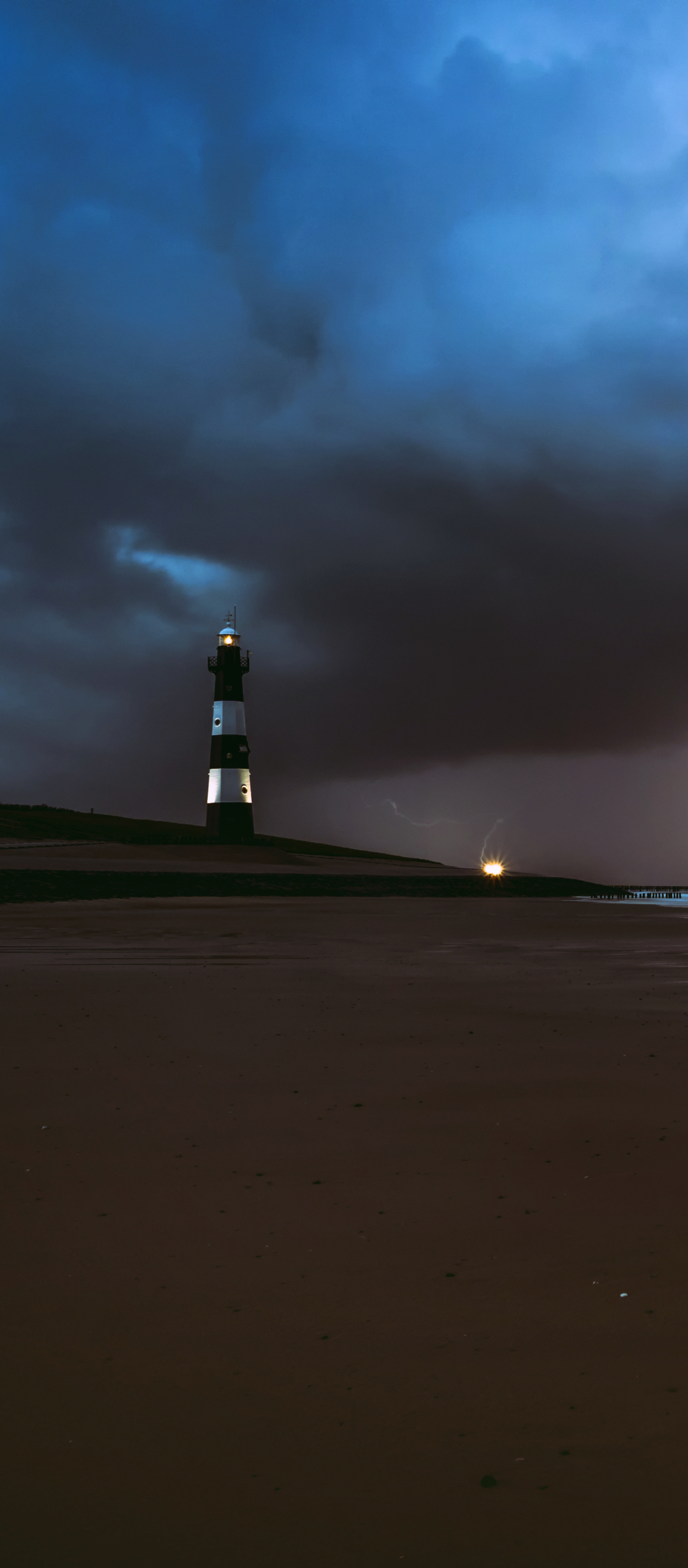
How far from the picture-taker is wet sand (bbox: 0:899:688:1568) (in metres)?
3.72

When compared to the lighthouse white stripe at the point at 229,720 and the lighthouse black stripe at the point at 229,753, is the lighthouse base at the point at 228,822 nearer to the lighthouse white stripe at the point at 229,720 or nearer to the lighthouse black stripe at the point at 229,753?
the lighthouse black stripe at the point at 229,753

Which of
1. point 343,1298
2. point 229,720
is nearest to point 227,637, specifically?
point 229,720

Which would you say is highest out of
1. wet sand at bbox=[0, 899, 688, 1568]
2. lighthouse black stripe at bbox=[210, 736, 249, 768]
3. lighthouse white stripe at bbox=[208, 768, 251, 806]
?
lighthouse black stripe at bbox=[210, 736, 249, 768]

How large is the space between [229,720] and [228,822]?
25.1 feet

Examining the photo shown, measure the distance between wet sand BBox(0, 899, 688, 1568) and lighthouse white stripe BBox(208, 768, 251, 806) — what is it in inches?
2525

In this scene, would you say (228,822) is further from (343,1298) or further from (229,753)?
(343,1298)

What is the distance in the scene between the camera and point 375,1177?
24.1ft

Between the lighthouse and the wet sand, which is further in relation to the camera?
the lighthouse

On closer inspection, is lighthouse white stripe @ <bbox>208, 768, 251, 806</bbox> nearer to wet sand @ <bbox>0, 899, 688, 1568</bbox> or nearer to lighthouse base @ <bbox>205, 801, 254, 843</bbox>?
lighthouse base @ <bbox>205, 801, 254, 843</bbox>

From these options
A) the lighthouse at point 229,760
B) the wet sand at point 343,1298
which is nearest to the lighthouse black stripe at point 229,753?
the lighthouse at point 229,760

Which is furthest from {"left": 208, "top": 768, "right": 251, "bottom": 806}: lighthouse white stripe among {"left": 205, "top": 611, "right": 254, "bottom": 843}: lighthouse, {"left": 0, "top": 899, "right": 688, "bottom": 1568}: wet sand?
{"left": 0, "top": 899, "right": 688, "bottom": 1568}: wet sand

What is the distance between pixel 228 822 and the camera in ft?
255

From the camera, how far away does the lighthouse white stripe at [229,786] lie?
7688 centimetres

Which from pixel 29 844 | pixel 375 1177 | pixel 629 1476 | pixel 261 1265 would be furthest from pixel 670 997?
pixel 29 844
